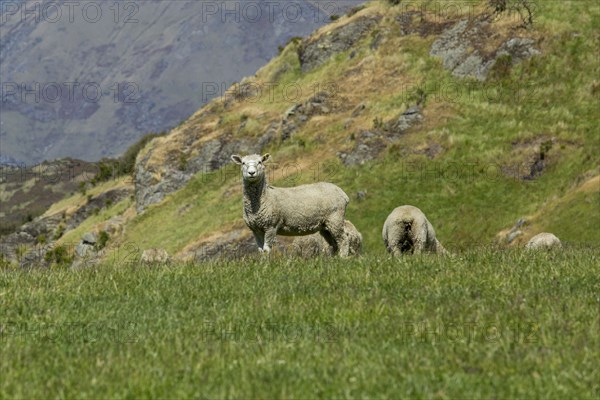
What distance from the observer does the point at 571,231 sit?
40.8 metres

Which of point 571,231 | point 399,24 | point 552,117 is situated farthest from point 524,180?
point 399,24

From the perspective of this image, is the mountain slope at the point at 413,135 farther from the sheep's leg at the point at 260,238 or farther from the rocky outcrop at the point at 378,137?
the sheep's leg at the point at 260,238

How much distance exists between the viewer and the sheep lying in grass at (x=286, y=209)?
68.8 ft

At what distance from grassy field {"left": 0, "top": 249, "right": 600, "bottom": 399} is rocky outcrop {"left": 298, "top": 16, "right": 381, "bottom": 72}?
70.7 metres

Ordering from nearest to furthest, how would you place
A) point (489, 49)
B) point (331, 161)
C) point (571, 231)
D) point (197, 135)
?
point (571, 231), point (331, 161), point (489, 49), point (197, 135)

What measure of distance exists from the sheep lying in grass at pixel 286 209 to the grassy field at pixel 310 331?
236 inches

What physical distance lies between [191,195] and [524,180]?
105 feet

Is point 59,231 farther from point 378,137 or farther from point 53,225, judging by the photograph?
point 378,137

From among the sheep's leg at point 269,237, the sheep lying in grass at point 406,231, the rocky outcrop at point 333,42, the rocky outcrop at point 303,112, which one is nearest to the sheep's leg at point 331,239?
the sheep lying in grass at point 406,231

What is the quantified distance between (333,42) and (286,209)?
66.0 metres

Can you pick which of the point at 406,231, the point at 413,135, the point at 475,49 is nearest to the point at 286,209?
the point at 406,231

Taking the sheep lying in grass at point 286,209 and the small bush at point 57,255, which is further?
the small bush at point 57,255

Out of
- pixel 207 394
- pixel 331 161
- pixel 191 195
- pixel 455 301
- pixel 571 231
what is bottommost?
pixel 191 195

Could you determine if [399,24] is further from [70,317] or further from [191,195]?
[70,317]
